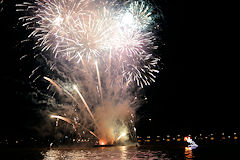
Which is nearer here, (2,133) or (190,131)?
(190,131)

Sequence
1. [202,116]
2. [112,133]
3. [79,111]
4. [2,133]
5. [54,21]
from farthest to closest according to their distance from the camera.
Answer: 1. [2,133]
2. [202,116]
3. [112,133]
4. [79,111]
5. [54,21]

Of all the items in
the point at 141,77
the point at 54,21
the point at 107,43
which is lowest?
the point at 141,77

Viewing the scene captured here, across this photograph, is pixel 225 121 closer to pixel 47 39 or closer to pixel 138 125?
pixel 138 125

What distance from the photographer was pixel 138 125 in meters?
62.8

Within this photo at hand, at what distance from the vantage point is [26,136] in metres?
60.4

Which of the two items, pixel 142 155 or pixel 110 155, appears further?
pixel 110 155

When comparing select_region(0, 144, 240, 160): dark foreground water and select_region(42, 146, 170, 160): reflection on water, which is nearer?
select_region(0, 144, 240, 160): dark foreground water

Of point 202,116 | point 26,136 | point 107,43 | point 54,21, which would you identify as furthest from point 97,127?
point 26,136

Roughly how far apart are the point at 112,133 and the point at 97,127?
2491 millimetres

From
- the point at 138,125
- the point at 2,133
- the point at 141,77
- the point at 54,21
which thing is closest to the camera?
the point at 54,21

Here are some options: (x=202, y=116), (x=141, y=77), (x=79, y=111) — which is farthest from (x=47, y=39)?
(x=202, y=116)

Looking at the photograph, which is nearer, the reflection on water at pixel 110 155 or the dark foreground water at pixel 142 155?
the dark foreground water at pixel 142 155

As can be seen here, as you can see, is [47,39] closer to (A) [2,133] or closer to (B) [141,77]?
(B) [141,77]

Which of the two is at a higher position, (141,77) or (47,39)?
(47,39)
